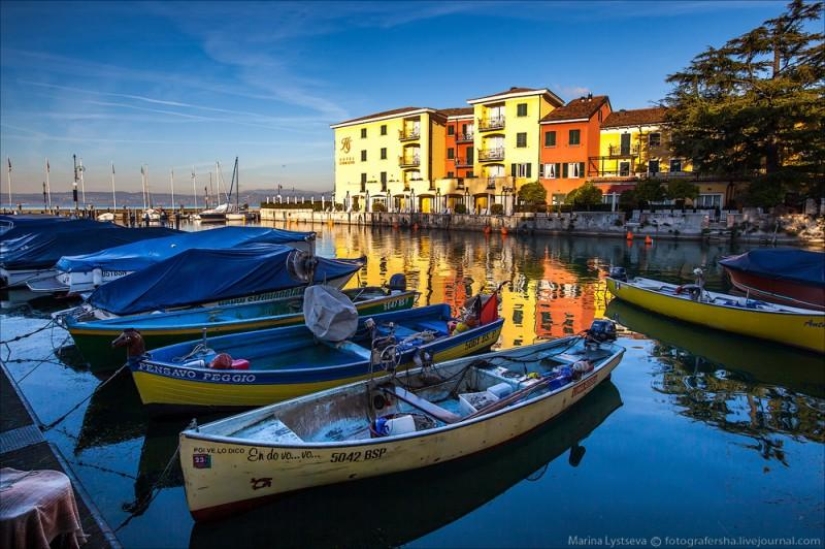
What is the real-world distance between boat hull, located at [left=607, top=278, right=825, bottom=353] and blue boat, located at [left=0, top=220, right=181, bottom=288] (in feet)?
64.3

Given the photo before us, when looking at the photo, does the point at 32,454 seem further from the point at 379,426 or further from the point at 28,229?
the point at 28,229

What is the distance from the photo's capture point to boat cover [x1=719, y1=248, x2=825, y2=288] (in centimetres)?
1591

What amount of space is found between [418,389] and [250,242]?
38.3 ft

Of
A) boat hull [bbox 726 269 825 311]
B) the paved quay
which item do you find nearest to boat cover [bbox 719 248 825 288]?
boat hull [bbox 726 269 825 311]

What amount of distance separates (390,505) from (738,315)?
1266cm

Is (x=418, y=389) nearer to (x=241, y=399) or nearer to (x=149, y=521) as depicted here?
(x=241, y=399)

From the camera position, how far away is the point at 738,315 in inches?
610

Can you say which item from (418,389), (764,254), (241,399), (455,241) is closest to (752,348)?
(764,254)

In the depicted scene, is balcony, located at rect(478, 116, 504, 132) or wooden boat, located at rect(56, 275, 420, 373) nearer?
wooden boat, located at rect(56, 275, 420, 373)

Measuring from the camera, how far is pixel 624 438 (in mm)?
9703

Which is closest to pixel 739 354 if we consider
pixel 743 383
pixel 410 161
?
pixel 743 383

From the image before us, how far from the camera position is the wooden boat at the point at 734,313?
46.6 feet

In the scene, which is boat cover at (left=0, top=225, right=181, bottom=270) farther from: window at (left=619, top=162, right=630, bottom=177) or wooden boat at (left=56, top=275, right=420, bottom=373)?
window at (left=619, top=162, right=630, bottom=177)

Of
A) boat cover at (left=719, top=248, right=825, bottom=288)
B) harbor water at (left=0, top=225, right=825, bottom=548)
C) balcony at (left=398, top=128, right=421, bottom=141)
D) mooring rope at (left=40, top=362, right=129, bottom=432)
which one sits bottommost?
harbor water at (left=0, top=225, right=825, bottom=548)
